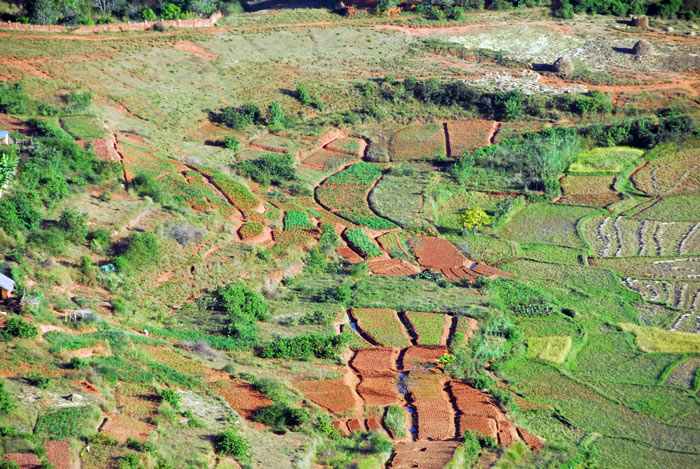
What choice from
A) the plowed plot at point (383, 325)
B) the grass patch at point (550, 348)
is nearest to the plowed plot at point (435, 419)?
the plowed plot at point (383, 325)

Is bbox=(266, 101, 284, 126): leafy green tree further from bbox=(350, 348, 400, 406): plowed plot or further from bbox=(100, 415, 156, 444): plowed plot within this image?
bbox=(100, 415, 156, 444): plowed plot

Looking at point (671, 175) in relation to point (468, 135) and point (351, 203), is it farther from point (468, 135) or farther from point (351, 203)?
point (351, 203)

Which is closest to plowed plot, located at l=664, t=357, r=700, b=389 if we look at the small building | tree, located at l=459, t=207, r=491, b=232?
tree, located at l=459, t=207, r=491, b=232

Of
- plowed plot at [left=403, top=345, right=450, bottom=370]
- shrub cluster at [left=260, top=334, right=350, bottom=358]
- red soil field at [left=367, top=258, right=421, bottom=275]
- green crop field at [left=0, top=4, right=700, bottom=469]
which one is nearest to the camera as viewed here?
green crop field at [left=0, top=4, right=700, bottom=469]

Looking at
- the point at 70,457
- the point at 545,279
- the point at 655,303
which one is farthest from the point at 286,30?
the point at 70,457

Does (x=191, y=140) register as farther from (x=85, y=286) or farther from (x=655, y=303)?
(x=655, y=303)

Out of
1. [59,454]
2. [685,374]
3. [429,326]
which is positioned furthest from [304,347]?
[685,374]
